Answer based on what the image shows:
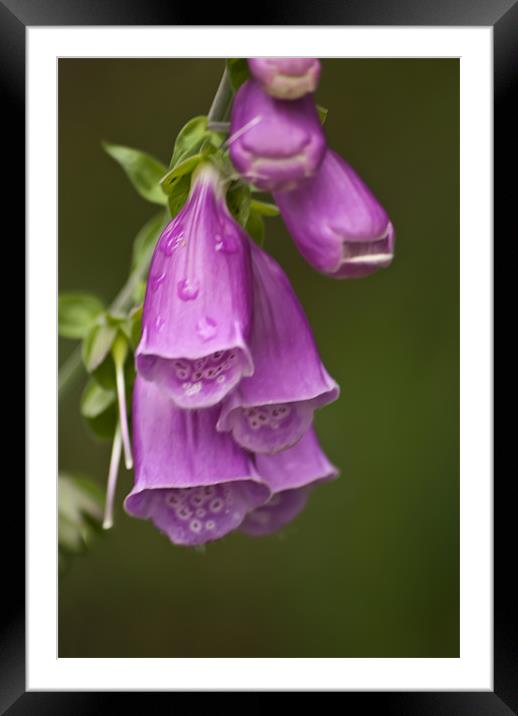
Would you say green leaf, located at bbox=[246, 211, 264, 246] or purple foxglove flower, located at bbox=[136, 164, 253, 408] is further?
green leaf, located at bbox=[246, 211, 264, 246]

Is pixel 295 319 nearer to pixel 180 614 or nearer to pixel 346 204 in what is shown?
pixel 346 204

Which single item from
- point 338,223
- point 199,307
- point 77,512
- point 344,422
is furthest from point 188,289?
point 344,422

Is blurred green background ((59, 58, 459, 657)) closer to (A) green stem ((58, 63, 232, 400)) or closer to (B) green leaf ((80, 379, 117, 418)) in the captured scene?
(A) green stem ((58, 63, 232, 400))

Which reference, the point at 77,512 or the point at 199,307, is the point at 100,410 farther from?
the point at 199,307

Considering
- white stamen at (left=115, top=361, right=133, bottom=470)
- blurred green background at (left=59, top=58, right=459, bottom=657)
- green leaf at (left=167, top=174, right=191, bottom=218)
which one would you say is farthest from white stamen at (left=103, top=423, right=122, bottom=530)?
blurred green background at (left=59, top=58, right=459, bottom=657)

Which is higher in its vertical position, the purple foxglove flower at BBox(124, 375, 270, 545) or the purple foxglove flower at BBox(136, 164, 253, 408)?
the purple foxglove flower at BBox(136, 164, 253, 408)

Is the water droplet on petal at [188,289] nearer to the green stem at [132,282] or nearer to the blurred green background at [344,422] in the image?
the green stem at [132,282]

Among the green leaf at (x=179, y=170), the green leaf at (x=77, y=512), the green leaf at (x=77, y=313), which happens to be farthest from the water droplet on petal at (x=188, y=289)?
the green leaf at (x=77, y=512)
